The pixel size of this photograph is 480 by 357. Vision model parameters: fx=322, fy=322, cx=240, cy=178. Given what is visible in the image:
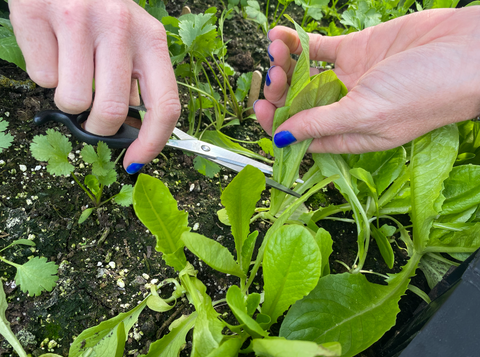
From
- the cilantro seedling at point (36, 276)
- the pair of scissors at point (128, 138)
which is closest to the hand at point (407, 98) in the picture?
the pair of scissors at point (128, 138)

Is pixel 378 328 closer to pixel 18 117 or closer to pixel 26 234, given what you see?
pixel 26 234

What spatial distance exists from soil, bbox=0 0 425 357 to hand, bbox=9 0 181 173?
0.33 m

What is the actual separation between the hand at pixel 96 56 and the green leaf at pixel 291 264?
35 centimetres

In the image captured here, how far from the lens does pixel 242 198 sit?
710mm

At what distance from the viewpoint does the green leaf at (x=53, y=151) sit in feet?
2.53

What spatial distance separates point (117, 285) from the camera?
2.68ft

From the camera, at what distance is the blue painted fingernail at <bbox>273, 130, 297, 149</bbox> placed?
30.8 inches

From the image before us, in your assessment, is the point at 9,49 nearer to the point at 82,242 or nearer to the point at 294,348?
the point at 82,242

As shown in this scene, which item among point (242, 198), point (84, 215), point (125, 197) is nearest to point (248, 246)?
point (242, 198)

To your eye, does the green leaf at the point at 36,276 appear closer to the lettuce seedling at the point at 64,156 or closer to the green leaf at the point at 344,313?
the lettuce seedling at the point at 64,156

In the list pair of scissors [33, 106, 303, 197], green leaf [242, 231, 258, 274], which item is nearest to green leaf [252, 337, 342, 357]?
green leaf [242, 231, 258, 274]

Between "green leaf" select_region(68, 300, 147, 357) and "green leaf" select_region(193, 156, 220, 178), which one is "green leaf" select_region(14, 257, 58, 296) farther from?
"green leaf" select_region(193, 156, 220, 178)

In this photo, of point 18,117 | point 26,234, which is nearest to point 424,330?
point 26,234

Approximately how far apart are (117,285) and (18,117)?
0.62 m
